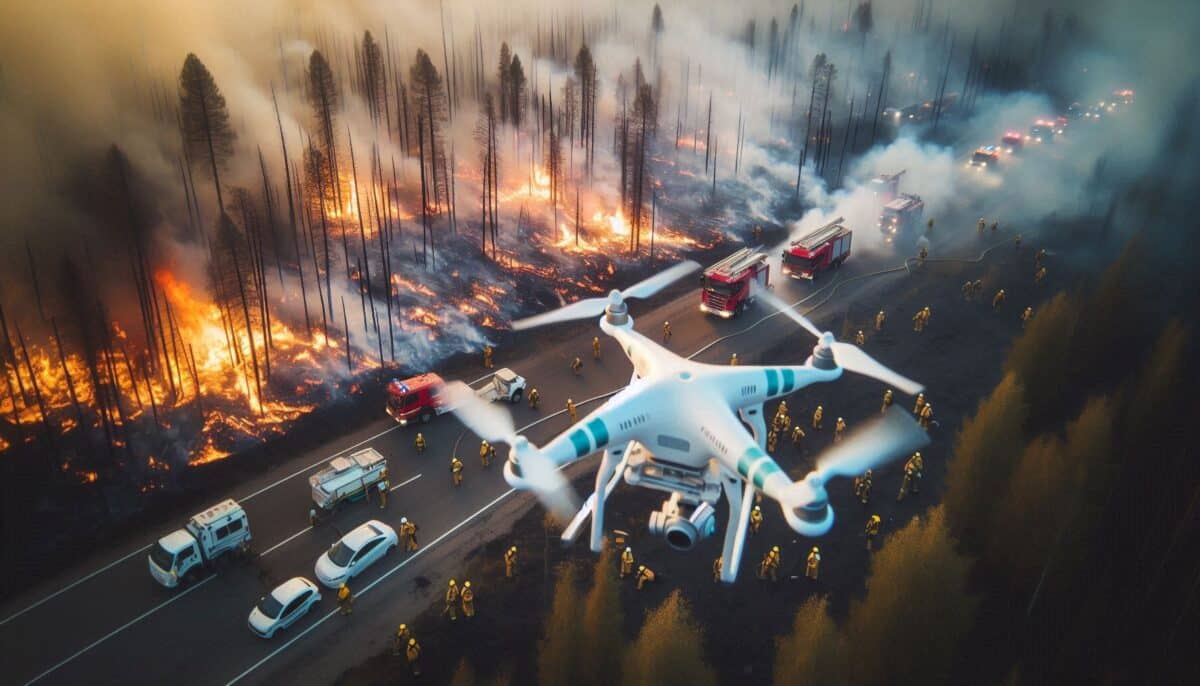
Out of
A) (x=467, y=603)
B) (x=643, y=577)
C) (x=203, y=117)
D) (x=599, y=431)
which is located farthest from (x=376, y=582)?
(x=203, y=117)

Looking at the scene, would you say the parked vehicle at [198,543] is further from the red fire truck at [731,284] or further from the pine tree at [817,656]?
the red fire truck at [731,284]

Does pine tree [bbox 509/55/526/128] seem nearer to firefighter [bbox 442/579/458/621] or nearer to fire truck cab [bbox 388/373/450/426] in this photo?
fire truck cab [bbox 388/373/450/426]

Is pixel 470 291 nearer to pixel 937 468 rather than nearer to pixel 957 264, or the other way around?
pixel 937 468

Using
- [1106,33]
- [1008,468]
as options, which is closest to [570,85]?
[1008,468]

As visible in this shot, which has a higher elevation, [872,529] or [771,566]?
[872,529]

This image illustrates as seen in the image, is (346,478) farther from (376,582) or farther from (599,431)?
(599,431)

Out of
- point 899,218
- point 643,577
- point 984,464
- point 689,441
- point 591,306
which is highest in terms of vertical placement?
point 591,306

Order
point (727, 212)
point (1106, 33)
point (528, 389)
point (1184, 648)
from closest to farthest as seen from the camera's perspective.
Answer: point (1184, 648), point (528, 389), point (727, 212), point (1106, 33)
